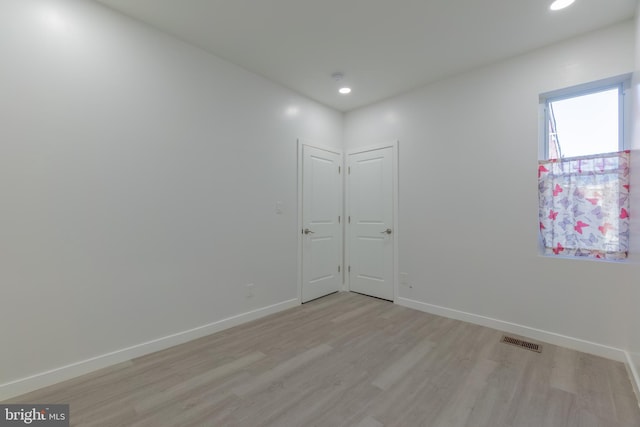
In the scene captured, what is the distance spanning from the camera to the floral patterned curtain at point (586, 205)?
2.42 metres

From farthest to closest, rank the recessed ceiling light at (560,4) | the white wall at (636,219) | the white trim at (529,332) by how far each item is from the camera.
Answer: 1. the white trim at (529,332)
2. the recessed ceiling light at (560,4)
3. the white wall at (636,219)

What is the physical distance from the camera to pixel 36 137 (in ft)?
6.50

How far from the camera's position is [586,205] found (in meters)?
2.57

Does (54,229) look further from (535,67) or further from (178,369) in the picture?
(535,67)

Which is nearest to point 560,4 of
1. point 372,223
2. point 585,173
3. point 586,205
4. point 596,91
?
point 596,91

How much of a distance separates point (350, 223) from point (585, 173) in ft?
8.91

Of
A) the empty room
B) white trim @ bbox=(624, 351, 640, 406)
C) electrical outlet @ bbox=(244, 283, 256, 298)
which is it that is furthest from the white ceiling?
white trim @ bbox=(624, 351, 640, 406)

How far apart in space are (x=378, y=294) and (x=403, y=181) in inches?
64.3

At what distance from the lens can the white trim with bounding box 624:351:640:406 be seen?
1.91 m

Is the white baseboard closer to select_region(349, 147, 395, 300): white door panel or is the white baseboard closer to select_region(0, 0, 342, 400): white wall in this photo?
select_region(0, 0, 342, 400): white wall

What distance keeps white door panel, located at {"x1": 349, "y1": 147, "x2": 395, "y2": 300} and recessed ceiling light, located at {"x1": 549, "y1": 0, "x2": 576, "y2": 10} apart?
6.65ft

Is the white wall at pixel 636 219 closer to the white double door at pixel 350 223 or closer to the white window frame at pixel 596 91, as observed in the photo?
the white window frame at pixel 596 91

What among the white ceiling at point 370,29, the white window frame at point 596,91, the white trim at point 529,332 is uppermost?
the white ceiling at point 370,29

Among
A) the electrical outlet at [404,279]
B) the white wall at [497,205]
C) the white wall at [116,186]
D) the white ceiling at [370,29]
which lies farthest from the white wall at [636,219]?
the white wall at [116,186]
